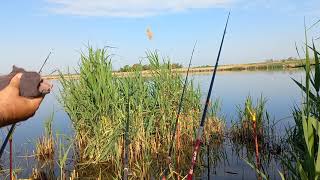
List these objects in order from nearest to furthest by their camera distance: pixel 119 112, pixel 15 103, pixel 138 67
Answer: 1. pixel 15 103
2. pixel 119 112
3. pixel 138 67

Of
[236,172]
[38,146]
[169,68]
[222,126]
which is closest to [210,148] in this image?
[222,126]

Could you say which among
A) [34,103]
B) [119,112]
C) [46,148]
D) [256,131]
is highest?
[34,103]

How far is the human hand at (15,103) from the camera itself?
1257 mm

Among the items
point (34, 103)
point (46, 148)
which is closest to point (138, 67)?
point (46, 148)

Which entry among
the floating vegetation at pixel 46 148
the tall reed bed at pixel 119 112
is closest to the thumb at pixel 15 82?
the tall reed bed at pixel 119 112

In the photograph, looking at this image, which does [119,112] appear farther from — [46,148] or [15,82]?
[15,82]

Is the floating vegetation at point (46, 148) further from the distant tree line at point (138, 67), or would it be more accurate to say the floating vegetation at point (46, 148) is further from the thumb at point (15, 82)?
the thumb at point (15, 82)

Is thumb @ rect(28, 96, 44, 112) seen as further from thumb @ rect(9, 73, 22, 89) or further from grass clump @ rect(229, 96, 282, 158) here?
grass clump @ rect(229, 96, 282, 158)

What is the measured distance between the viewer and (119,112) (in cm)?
848

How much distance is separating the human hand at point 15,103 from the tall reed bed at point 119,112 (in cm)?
675

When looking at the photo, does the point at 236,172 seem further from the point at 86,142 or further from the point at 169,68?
the point at 86,142

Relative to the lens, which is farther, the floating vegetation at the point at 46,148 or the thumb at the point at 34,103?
the floating vegetation at the point at 46,148

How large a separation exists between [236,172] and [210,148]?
1955 millimetres

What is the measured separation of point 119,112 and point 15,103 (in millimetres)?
7223
